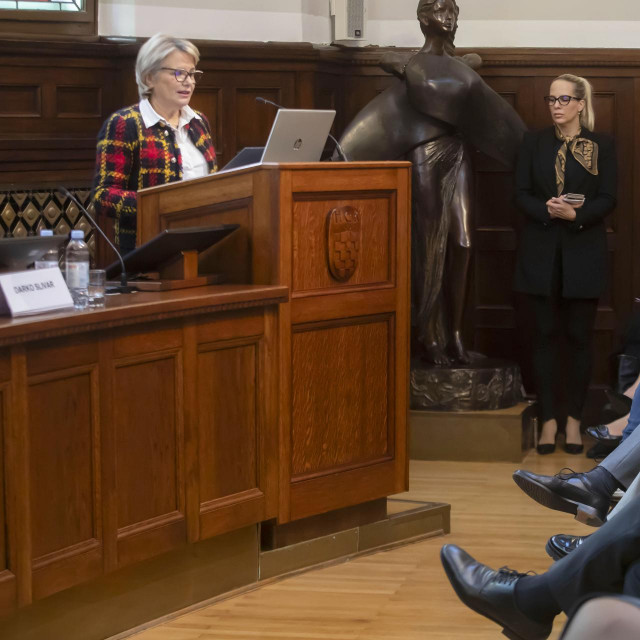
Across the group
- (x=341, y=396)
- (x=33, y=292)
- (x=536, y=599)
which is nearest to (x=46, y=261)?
(x=33, y=292)

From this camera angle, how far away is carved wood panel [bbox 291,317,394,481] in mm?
3855

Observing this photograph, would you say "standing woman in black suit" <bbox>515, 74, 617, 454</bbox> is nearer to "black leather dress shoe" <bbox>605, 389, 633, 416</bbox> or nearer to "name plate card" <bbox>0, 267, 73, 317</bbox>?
"black leather dress shoe" <bbox>605, 389, 633, 416</bbox>

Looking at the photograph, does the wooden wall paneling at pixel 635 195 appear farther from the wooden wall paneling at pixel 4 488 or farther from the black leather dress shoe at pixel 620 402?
the wooden wall paneling at pixel 4 488

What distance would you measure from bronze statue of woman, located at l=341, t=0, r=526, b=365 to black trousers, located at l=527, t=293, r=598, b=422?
0.35 m

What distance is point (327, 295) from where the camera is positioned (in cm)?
389

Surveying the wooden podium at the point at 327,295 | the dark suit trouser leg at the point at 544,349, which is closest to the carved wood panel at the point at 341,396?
the wooden podium at the point at 327,295

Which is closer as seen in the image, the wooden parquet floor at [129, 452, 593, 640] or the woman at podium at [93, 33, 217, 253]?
the wooden parquet floor at [129, 452, 593, 640]

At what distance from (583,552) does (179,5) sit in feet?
13.5

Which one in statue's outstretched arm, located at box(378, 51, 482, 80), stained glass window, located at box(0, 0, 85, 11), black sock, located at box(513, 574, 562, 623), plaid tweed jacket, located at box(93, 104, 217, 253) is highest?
stained glass window, located at box(0, 0, 85, 11)

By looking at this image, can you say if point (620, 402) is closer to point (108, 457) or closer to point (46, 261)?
point (108, 457)

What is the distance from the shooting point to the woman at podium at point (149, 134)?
4.31 metres

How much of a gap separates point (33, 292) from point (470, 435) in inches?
116

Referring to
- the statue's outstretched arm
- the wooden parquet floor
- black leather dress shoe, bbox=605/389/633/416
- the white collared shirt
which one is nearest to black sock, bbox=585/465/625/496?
the wooden parquet floor

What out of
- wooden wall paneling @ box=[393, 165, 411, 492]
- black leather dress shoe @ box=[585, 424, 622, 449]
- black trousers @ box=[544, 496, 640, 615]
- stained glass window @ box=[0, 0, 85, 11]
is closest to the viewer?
black trousers @ box=[544, 496, 640, 615]
